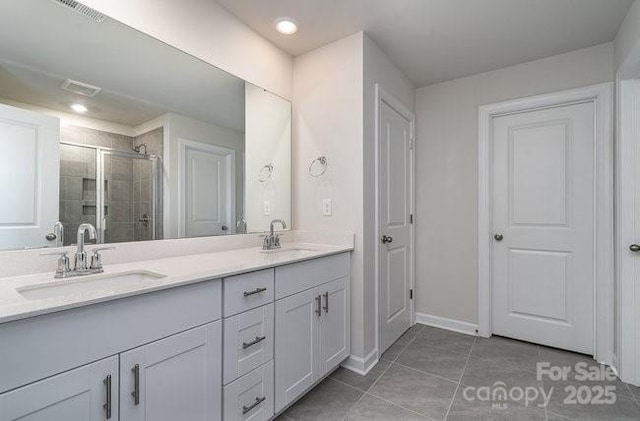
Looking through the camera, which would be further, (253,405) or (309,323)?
(309,323)

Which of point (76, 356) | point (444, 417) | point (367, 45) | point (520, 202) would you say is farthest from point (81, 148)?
point (520, 202)

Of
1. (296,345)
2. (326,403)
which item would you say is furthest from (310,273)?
(326,403)

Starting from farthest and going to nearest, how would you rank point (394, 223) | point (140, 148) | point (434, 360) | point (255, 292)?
1. point (394, 223)
2. point (434, 360)
3. point (140, 148)
4. point (255, 292)

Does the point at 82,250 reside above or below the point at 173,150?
below

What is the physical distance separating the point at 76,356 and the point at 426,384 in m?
1.87

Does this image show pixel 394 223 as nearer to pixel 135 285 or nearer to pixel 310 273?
pixel 310 273

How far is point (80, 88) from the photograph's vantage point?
4.53ft

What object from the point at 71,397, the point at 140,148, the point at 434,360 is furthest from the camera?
the point at 434,360

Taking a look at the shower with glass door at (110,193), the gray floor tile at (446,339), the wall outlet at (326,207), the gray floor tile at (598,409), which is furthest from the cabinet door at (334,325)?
the gray floor tile at (598,409)

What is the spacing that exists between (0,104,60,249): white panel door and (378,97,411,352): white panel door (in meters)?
1.85

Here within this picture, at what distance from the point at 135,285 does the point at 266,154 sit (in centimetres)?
145

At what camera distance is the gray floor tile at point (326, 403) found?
1622 mm

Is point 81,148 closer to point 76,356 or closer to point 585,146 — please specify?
point 76,356

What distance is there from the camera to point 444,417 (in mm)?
1610
